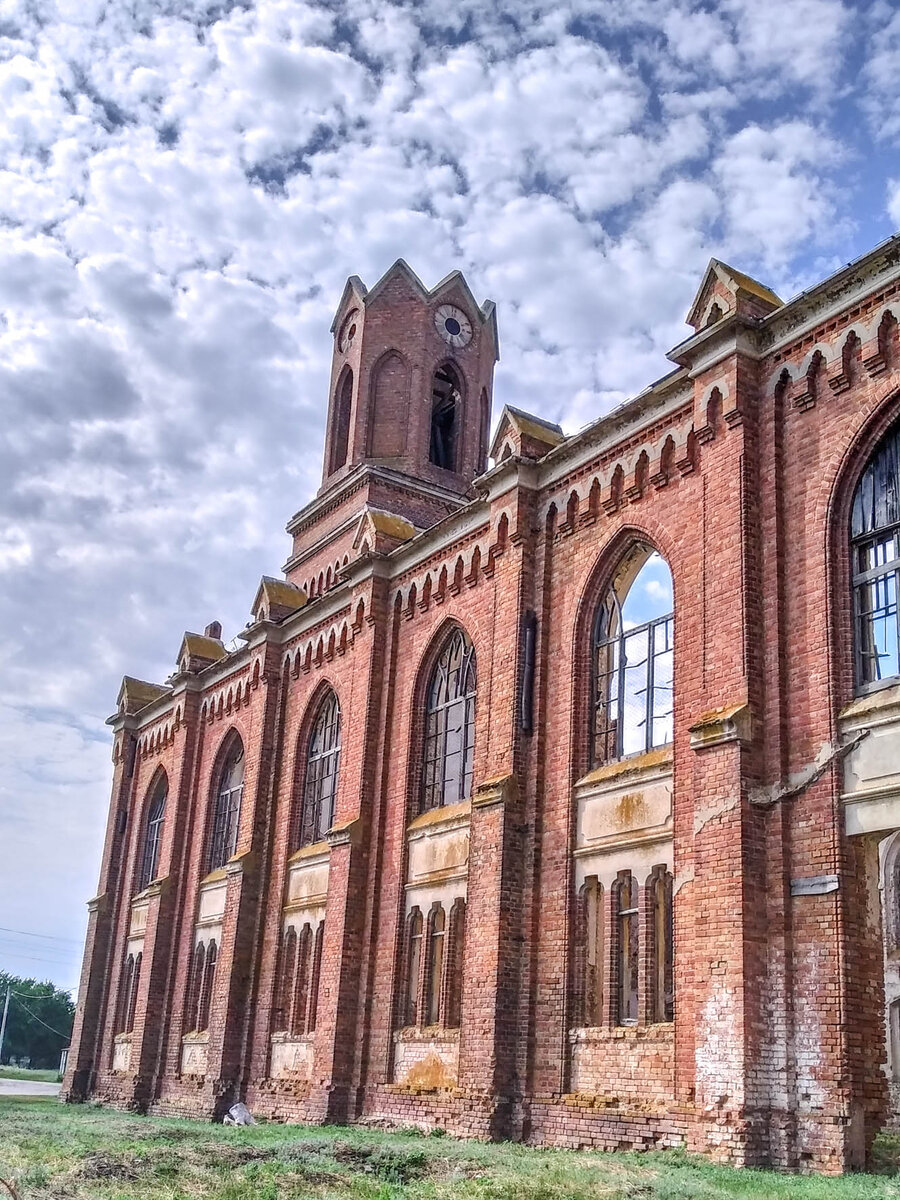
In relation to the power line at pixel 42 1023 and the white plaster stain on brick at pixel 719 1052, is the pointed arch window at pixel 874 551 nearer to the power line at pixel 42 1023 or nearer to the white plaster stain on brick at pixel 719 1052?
the white plaster stain on brick at pixel 719 1052

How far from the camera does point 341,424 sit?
33.3 m

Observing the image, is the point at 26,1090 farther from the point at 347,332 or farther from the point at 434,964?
the point at 434,964

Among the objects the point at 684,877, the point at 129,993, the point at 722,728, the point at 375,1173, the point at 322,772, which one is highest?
the point at 322,772

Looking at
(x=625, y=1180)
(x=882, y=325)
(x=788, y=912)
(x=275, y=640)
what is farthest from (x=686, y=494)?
(x=275, y=640)

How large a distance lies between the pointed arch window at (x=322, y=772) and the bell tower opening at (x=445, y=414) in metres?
9.55

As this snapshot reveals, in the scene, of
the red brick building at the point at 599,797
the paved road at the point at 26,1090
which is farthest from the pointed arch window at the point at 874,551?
the paved road at the point at 26,1090

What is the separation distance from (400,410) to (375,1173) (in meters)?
22.4

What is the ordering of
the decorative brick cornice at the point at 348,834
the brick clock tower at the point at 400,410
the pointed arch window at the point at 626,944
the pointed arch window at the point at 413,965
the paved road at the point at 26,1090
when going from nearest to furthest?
the pointed arch window at the point at 626,944
the pointed arch window at the point at 413,965
the decorative brick cornice at the point at 348,834
the brick clock tower at the point at 400,410
the paved road at the point at 26,1090

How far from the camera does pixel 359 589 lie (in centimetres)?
2369

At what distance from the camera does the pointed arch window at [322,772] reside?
24.5m

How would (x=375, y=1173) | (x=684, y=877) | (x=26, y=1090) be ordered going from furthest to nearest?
(x=26, y=1090) < (x=684, y=877) < (x=375, y=1173)

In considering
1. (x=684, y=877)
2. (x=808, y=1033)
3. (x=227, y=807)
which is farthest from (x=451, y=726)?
(x=227, y=807)

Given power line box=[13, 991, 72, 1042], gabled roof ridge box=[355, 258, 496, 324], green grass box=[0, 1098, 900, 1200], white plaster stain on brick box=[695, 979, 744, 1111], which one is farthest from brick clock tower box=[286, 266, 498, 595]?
power line box=[13, 991, 72, 1042]

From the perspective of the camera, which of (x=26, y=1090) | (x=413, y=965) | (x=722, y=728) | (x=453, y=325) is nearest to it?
(x=722, y=728)
